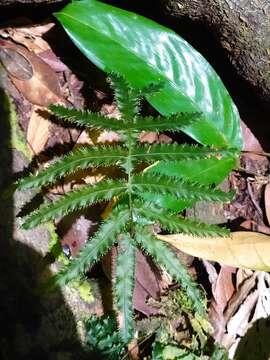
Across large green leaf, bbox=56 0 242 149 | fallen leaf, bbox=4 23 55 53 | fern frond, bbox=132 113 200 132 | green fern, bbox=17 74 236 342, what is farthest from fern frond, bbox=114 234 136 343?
fallen leaf, bbox=4 23 55 53

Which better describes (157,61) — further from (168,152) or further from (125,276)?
(125,276)

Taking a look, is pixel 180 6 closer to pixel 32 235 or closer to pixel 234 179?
pixel 234 179

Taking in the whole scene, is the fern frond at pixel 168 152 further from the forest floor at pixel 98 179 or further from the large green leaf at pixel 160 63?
the forest floor at pixel 98 179

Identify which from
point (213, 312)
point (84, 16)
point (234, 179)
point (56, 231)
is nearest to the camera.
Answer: point (84, 16)

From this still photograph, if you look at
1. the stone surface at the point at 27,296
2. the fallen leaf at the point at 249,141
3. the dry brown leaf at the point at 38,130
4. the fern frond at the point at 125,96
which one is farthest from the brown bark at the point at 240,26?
the stone surface at the point at 27,296

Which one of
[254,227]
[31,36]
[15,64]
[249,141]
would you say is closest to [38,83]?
[15,64]

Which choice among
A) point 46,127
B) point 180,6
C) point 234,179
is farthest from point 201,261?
point 180,6

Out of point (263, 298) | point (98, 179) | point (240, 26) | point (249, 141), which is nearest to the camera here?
point (240, 26)
